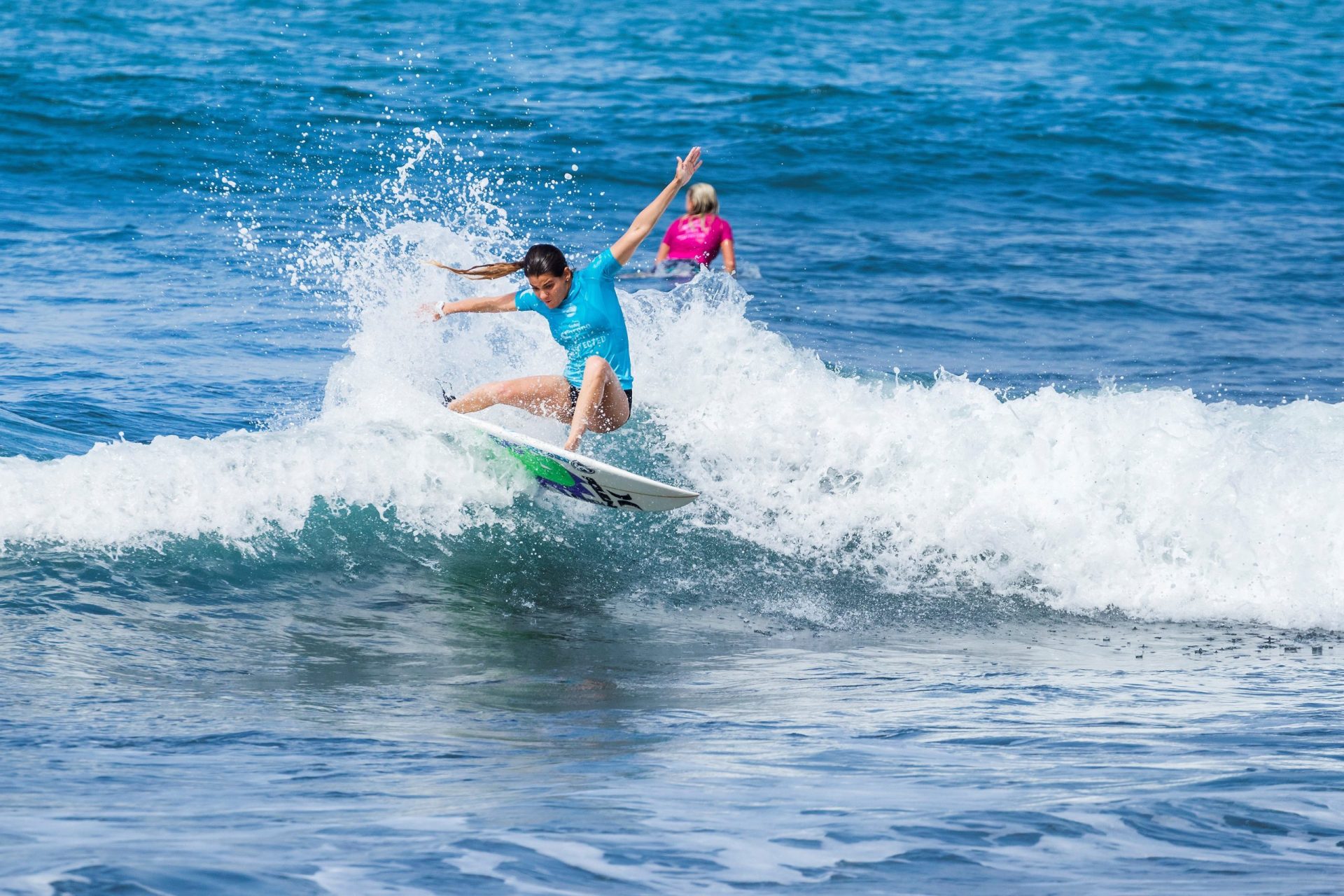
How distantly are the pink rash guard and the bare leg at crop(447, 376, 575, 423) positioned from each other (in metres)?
7.06

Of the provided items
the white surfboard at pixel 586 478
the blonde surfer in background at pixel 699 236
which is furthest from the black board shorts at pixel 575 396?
the blonde surfer in background at pixel 699 236

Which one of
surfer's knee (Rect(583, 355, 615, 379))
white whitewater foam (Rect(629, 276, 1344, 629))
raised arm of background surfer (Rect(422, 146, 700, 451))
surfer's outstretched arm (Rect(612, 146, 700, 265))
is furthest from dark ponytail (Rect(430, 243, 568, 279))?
white whitewater foam (Rect(629, 276, 1344, 629))

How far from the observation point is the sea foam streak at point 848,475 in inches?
322

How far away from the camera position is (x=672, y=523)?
30.0 ft

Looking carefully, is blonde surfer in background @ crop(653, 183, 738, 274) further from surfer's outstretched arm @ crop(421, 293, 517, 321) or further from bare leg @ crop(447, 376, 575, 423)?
surfer's outstretched arm @ crop(421, 293, 517, 321)

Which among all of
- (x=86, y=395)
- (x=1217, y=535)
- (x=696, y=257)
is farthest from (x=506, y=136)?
(x=1217, y=535)

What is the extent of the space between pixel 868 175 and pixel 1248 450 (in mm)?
12289

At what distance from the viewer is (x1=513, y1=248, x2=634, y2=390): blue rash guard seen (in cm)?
838

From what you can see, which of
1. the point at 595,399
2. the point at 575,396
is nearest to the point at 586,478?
the point at 595,399

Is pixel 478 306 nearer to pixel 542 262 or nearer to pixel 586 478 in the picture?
pixel 542 262

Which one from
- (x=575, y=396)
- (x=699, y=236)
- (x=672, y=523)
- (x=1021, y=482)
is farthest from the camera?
(x=699, y=236)

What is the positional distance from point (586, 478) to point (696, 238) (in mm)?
7756

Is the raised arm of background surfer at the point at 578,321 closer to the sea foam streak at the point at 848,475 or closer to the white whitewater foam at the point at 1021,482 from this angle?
the sea foam streak at the point at 848,475

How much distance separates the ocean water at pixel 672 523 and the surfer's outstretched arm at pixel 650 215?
1.80 meters
